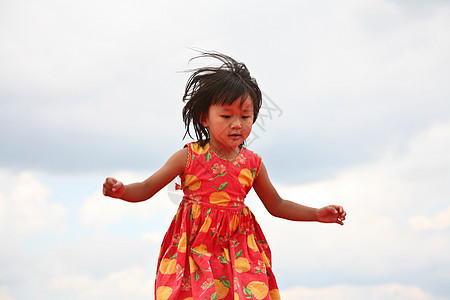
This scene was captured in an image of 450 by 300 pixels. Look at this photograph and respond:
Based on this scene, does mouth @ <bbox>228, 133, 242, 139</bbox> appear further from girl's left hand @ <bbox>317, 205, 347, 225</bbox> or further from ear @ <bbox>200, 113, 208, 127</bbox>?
girl's left hand @ <bbox>317, 205, 347, 225</bbox>

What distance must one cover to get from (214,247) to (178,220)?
0.28 m

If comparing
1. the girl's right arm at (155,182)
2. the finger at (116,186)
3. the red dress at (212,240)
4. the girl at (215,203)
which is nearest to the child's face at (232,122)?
the girl at (215,203)

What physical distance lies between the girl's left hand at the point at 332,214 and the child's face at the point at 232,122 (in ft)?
2.31

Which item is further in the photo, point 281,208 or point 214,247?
point 281,208

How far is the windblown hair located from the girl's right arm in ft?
0.60

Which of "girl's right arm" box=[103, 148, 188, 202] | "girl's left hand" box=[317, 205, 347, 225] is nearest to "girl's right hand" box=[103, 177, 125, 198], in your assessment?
"girl's right arm" box=[103, 148, 188, 202]

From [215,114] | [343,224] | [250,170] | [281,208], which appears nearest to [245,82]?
[215,114]

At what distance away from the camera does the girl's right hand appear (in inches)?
135

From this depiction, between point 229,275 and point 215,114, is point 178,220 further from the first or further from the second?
point 215,114

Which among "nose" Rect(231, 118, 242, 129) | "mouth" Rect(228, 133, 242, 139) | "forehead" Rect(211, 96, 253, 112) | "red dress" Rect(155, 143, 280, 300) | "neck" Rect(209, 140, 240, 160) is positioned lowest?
"red dress" Rect(155, 143, 280, 300)

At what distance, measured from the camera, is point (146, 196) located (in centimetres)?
364

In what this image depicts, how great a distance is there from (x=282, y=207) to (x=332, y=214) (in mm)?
321

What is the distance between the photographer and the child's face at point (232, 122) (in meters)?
3.62

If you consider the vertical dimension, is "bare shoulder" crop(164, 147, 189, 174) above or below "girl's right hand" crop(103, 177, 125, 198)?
above
